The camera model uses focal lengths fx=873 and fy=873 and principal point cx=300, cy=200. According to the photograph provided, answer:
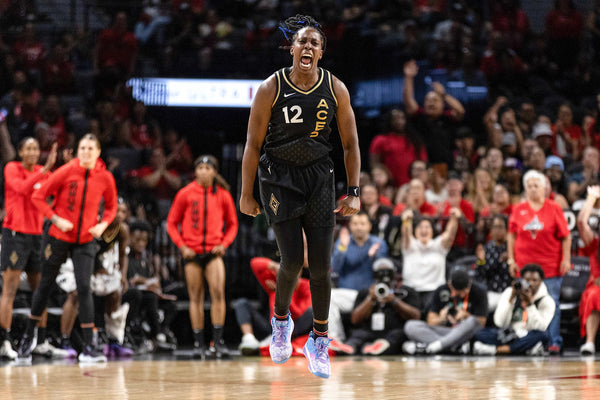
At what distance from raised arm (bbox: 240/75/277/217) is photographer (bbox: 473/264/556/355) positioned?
184 inches

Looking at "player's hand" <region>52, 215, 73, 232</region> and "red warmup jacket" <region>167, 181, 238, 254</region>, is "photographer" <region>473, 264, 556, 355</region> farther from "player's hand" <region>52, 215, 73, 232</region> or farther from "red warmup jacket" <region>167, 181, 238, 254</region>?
"player's hand" <region>52, 215, 73, 232</region>

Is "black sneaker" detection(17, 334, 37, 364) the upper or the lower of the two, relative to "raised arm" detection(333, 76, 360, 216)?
lower

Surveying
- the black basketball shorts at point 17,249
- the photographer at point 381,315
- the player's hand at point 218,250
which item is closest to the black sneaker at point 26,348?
the black basketball shorts at point 17,249

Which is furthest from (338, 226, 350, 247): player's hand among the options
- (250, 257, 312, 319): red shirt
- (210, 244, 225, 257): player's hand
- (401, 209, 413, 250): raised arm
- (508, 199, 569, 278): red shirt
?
(508, 199, 569, 278): red shirt

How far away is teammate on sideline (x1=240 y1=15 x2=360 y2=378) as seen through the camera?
5082 millimetres

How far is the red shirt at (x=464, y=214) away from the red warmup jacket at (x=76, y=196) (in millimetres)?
4224

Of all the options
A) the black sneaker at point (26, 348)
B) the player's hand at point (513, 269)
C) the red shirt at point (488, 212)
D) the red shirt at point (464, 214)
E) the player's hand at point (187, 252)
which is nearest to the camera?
the black sneaker at point (26, 348)

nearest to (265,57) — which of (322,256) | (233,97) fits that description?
(233,97)

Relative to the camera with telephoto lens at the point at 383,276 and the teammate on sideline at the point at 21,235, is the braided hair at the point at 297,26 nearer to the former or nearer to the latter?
the teammate on sideline at the point at 21,235

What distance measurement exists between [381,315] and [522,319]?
1.46 meters

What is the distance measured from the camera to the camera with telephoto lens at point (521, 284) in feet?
29.4

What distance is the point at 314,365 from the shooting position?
539 cm

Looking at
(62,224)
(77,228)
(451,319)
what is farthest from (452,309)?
(62,224)

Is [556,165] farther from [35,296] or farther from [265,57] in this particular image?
[35,296]
